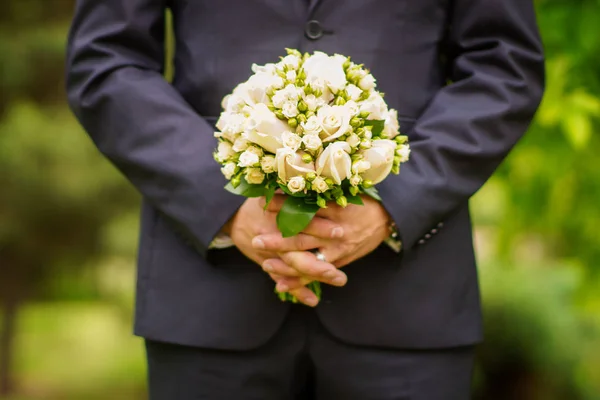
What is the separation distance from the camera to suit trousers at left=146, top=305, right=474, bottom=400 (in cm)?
173

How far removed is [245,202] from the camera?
1633mm

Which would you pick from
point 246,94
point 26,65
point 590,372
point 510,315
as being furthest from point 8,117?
point 246,94

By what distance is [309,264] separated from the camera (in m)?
1.53

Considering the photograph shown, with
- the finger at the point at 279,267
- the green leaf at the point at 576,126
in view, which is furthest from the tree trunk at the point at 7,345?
the finger at the point at 279,267

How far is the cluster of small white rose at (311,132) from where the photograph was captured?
4.58 feet

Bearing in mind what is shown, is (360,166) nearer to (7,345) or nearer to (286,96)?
(286,96)

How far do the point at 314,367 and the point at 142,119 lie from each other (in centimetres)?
68

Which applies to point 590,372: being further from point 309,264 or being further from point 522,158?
point 309,264

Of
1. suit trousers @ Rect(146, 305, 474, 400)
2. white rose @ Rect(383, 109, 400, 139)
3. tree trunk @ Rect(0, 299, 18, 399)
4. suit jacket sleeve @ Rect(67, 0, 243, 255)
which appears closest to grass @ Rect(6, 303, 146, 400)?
tree trunk @ Rect(0, 299, 18, 399)

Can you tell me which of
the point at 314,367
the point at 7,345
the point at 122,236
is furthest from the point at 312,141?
the point at 7,345

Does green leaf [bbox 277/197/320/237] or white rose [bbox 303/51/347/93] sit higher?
white rose [bbox 303/51/347/93]

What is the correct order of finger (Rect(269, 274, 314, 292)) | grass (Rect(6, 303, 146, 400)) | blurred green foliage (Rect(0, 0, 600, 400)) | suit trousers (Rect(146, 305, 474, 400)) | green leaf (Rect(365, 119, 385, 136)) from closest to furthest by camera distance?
green leaf (Rect(365, 119, 385, 136))
finger (Rect(269, 274, 314, 292))
suit trousers (Rect(146, 305, 474, 400))
blurred green foliage (Rect(0, 0, 600, 400))
grass (Rect(6, 303, 146, 400))

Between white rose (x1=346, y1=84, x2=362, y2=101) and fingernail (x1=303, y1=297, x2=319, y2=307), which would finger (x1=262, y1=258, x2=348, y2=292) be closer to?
fingernail (x1=303, y1=297, x2=319, y2=307)

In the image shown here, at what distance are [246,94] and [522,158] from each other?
1.65 metres
